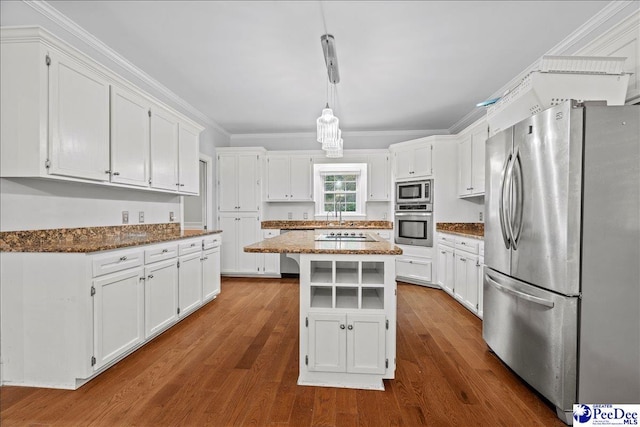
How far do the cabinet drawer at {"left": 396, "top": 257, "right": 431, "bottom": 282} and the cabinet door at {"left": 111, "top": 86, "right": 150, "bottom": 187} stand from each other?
3776 mm

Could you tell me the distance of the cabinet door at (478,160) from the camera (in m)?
3.66

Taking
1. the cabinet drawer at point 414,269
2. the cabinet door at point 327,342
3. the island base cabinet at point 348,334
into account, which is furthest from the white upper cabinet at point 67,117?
the cabinet drawer at point 414,269

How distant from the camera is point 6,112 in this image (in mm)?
1950

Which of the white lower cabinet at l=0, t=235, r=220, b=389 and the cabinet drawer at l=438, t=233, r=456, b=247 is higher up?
the cabinet drawer at l=438, t=233, r=456, b=247

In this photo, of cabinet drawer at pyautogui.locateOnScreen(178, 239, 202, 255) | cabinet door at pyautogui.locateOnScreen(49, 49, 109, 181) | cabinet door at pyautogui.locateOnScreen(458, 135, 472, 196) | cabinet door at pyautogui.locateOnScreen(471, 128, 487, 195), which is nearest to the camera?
cabinet door at pyautogui.locateOnScreen(49, 49, 109, 181)

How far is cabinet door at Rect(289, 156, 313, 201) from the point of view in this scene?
17.7 feet

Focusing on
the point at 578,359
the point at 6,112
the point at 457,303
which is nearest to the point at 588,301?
the point at 578,359

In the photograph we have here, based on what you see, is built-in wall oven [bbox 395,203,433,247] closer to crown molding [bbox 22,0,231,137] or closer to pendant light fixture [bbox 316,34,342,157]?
pendant light fixture [bbox 316,34,342,157]

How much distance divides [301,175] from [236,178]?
1.18 meters

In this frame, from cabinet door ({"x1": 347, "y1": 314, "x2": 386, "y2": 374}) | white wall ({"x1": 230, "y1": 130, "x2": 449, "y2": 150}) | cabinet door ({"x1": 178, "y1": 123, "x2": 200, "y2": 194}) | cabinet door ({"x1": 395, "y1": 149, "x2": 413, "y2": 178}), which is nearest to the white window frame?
white wall ({"x1": 230, "y1": 130, "x2": 449, "y2": 150})

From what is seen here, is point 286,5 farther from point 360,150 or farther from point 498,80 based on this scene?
point 360,150

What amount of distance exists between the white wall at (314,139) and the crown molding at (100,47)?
1.59 meters

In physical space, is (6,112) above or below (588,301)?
above

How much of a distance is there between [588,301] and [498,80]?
285 centimetres
